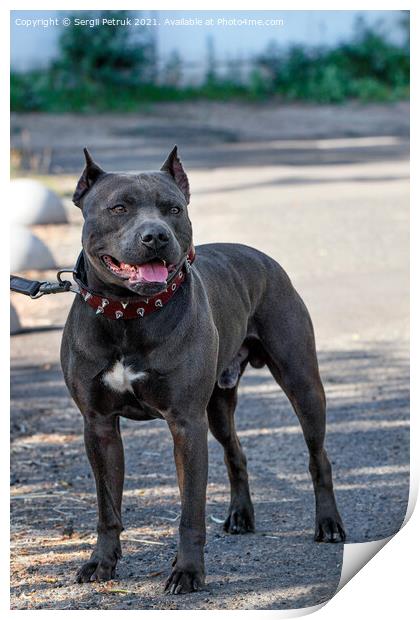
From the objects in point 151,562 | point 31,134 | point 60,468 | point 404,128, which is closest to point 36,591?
point 151,562

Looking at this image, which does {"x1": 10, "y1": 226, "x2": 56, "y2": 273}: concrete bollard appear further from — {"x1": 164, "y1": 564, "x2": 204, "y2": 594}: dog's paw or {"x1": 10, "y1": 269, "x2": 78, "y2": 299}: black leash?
{"x1": 164, "y1": 564, "x2": 204, "y2": 594}: dog's paw

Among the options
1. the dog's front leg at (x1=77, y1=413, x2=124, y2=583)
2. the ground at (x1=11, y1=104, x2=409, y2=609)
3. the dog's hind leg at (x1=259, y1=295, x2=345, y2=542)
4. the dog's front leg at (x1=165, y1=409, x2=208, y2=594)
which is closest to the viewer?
the dog's front leg at (x1=165, y1=409, x2=208, y2=594)

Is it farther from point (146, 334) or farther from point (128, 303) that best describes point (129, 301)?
point (146, 334)

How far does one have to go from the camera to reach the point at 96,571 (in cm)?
452

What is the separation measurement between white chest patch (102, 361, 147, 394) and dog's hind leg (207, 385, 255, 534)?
101 cm

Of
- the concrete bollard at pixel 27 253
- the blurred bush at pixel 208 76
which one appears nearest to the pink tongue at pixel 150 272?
the blurred bush at pixel 208 76

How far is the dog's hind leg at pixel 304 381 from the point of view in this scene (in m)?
5.05

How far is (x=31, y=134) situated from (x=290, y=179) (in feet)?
18.5

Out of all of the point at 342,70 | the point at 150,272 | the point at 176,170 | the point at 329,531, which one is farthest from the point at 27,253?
the point at 342,70

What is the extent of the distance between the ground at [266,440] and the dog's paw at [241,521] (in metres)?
0.06

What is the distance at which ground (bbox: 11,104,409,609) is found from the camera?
15.2 ft

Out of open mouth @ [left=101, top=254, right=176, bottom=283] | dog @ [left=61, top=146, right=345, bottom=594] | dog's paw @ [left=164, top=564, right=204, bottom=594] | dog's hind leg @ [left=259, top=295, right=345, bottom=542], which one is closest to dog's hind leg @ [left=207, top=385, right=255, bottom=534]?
dog's hind leg @ [left=259, top=295, right=345, bottom=542]

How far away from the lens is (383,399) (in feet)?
24.7

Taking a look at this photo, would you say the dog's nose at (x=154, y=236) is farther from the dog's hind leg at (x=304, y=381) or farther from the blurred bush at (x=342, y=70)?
the blurred bush at (x=342, y=70)
